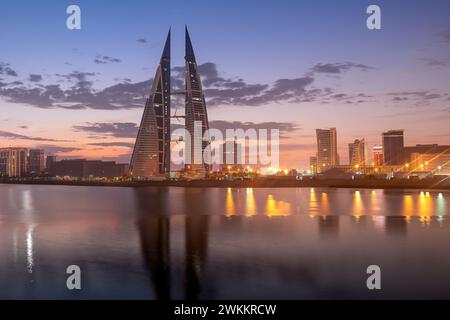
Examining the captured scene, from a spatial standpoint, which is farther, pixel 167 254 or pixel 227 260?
pixel 167 254

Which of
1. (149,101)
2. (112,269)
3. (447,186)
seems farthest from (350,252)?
(149,101)

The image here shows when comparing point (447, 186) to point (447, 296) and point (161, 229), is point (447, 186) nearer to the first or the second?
point (161, 229)

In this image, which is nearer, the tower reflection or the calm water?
the calm water

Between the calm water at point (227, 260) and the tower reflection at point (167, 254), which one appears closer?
the calm water at point (227, 260)

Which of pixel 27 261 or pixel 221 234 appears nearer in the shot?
pixel 27 261

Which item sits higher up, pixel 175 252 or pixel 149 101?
pixel 149 101

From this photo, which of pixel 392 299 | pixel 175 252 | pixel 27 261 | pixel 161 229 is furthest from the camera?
pixel 161 229
